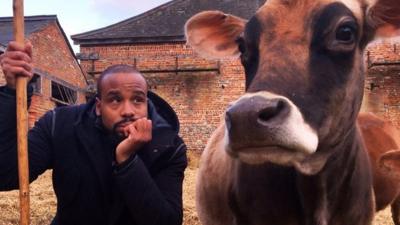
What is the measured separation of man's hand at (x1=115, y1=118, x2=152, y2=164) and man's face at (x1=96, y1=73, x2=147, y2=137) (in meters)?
0.11

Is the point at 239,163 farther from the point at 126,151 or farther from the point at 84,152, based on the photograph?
the point at 84,152

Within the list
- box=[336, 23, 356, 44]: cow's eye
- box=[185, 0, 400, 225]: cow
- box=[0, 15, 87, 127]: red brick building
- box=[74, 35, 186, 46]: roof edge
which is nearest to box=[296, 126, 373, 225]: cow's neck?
box=[185, 0, 400, 225]: cow

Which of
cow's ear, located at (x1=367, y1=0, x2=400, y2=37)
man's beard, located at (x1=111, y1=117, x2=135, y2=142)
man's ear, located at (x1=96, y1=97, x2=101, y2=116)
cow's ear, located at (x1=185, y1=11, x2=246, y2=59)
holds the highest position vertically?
cow's ear, located at (x1=367, y1=0, x2=400, y2=37)

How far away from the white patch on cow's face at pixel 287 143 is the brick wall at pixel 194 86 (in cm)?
1476

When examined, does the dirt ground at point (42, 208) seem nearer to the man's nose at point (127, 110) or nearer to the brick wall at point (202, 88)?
the man's nose at point (127, 110)

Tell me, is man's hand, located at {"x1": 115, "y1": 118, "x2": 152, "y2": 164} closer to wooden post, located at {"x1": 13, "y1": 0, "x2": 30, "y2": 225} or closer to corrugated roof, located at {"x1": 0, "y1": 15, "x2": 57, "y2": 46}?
wooden post, located at {"x1": 13, "y1": 0, "x2": 30, "y2": 225}

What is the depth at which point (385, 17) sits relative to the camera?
2986mm

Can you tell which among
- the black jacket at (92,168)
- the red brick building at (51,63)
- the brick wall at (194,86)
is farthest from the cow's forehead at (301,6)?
the red brick building at (51,63)

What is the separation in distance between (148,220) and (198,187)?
109 cm

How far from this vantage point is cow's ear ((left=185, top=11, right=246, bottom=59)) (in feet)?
11.3

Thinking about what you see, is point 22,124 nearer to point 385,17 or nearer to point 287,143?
point 287,143

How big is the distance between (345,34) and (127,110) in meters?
1.22

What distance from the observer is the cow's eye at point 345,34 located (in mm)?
2566

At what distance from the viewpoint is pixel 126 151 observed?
114 inches
